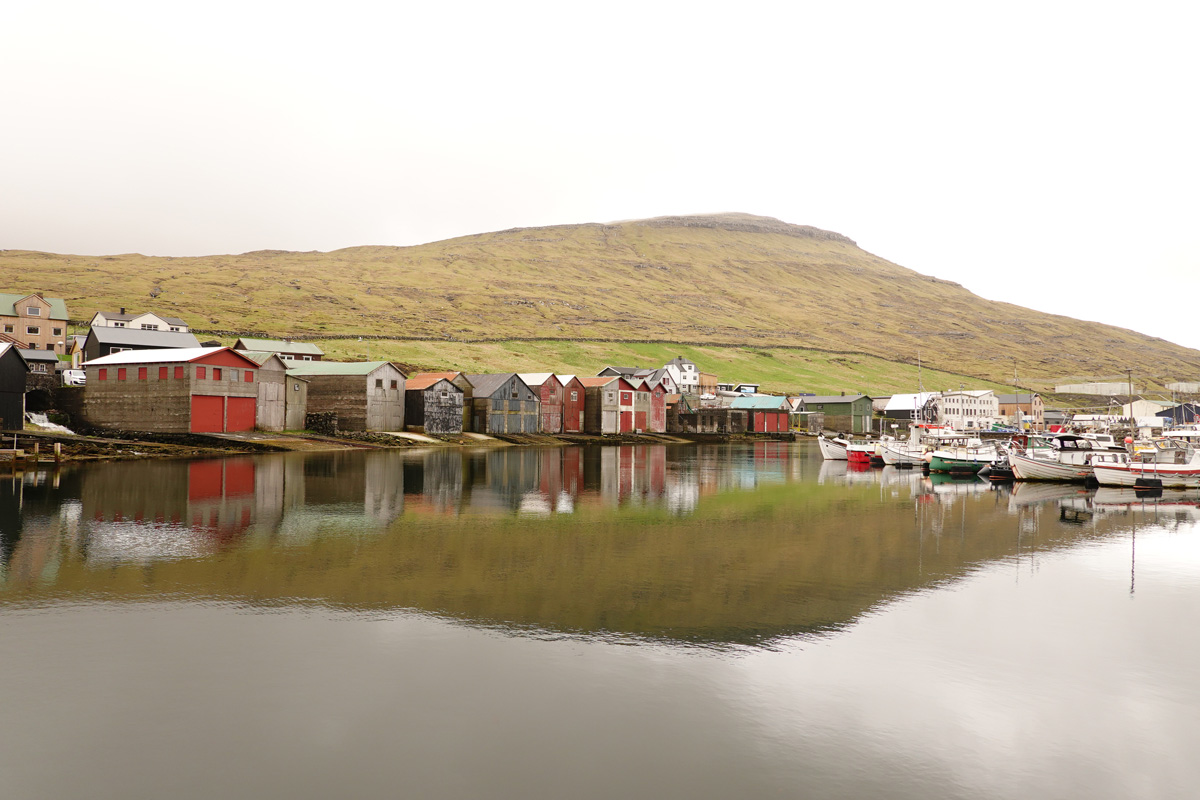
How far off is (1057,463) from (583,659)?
4422 centimetres

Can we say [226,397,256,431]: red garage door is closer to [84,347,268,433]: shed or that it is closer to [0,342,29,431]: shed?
[84,347,268,433]: shed

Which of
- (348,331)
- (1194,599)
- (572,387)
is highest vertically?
(348,331)

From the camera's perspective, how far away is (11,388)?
2297 inches

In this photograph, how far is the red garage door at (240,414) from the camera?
68625 mm

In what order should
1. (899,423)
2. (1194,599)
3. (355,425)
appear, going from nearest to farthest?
(1194,599)
(355,425)
(899,423)

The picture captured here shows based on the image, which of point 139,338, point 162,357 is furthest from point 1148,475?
point 139,338

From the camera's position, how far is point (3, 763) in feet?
30.3

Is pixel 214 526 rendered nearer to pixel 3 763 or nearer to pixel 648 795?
pixel 3 763

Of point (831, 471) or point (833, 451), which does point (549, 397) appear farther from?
point (831, 471)

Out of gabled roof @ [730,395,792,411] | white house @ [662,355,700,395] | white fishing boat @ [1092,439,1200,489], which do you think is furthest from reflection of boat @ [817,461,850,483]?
white house @ [662,355,700,395]

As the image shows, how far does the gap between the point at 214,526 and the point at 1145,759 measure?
24149 millimetres

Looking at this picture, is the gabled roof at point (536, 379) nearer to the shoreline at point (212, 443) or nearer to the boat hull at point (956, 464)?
the shoreline at point (212, 443)

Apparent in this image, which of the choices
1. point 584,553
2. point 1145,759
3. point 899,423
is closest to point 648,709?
point 1145,759

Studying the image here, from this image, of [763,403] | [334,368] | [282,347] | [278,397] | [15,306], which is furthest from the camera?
[763,403]
